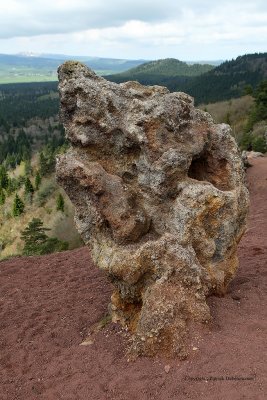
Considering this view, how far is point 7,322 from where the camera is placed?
12.4 meters

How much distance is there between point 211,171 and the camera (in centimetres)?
1169

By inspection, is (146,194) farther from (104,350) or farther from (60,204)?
(60,204)

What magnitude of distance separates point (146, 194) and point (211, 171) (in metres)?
2.13

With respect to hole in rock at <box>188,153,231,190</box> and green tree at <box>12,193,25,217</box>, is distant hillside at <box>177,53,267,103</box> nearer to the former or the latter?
green tree at <box>12,193,25,217</box>

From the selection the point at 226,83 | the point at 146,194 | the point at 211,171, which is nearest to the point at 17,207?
the point at 211,171

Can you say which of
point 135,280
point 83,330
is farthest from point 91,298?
point 135,280

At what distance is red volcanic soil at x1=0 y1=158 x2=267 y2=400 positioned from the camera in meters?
7.82

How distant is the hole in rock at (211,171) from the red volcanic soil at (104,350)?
9.18ft

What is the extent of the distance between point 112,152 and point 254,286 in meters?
5.09

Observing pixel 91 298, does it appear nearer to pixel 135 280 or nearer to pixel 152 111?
pixel 135 280

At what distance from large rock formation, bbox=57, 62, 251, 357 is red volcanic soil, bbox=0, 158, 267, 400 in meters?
0.73

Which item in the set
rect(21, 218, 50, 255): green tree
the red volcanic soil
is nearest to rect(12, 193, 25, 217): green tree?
rect(21, 218, 50, 255): green tree

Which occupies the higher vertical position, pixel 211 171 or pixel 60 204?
pixel 211 171

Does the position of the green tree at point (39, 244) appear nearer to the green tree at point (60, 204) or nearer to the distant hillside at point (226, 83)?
the green tree at point (60, 204)
